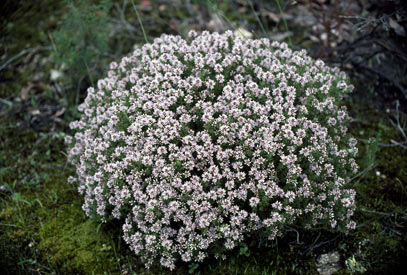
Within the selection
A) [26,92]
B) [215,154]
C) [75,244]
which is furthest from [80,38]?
[215,154]

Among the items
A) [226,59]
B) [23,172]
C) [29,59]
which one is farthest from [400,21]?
[29,59]

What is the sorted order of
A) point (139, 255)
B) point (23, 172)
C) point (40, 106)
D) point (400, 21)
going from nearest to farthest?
point (139, 255) < point (400, 21) < point (23, 172) < point (40, 106)

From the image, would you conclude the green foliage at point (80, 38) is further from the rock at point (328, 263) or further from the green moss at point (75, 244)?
the rock at point (328, 263)

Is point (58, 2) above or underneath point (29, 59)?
above

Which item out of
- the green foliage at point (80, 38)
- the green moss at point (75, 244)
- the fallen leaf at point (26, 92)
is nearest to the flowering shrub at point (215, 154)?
the green moss at point (75, 244)

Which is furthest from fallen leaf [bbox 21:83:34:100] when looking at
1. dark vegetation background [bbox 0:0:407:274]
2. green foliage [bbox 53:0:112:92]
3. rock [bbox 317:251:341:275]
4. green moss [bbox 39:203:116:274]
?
rock [bbox 317:251:341:275]

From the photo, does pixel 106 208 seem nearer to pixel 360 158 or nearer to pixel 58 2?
pixel 360 158
